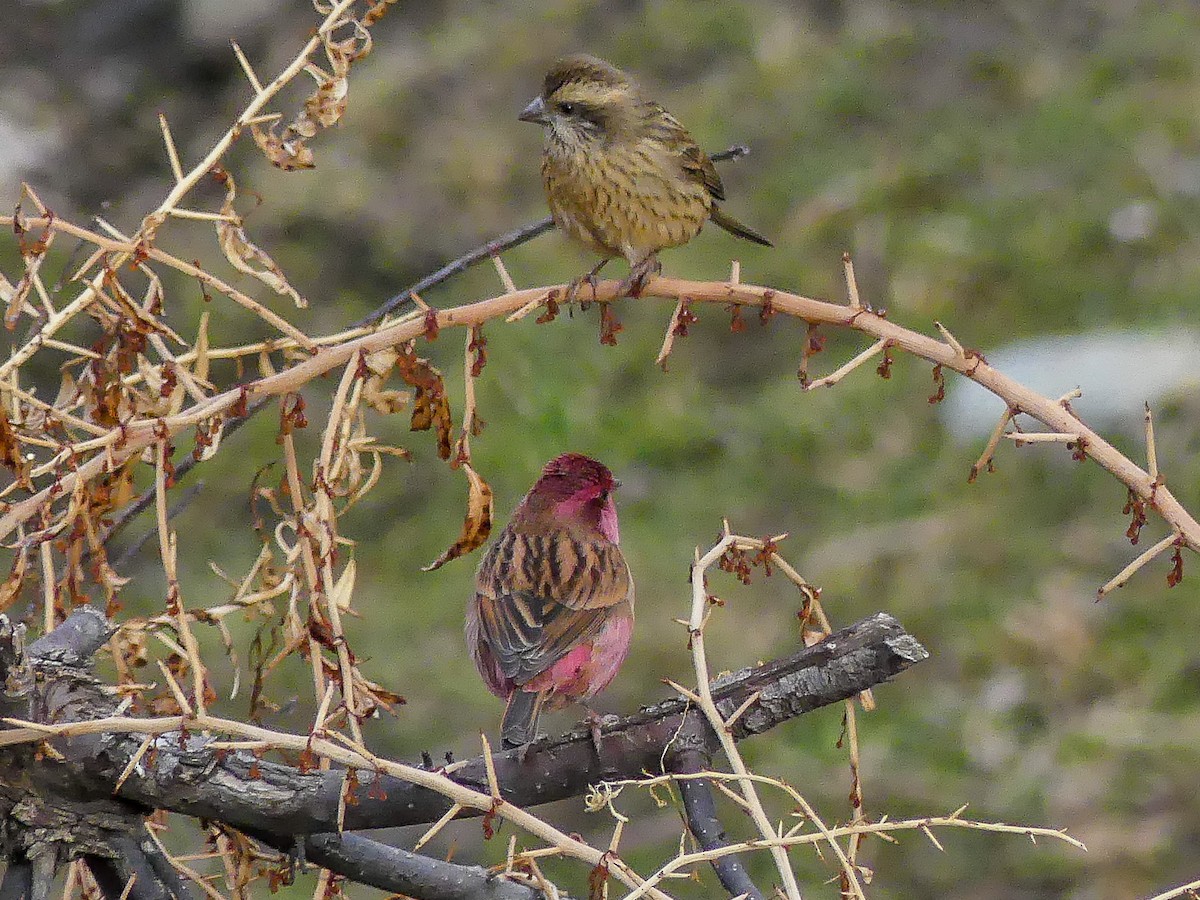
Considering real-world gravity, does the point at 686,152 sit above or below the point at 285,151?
below

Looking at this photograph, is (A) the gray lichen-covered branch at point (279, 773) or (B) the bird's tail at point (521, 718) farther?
Answer: (B) the bird's tail at point (521, 718)

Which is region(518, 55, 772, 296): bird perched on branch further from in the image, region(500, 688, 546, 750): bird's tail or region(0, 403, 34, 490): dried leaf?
region(0, 403, 34, 490): dried leaf

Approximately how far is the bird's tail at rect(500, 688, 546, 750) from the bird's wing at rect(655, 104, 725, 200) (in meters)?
1.76

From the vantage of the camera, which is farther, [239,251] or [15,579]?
[239,251]

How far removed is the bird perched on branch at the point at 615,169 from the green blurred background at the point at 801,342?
2282mm

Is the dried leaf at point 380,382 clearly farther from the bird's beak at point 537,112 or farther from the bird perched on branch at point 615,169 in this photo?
the bird's beak at point 537,112

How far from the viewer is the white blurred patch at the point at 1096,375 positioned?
24.7 feet

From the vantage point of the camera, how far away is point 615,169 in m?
4.59

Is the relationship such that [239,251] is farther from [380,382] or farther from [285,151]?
[380,382]

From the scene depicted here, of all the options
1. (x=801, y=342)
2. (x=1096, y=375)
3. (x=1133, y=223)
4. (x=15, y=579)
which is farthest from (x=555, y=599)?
(x=1133, y=223)

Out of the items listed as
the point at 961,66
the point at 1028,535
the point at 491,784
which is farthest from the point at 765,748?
the point at 961,66

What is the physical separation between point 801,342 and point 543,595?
494 centimetres

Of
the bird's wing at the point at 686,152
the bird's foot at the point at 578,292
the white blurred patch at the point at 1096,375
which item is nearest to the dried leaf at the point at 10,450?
the bird's foot at the point at 578,292

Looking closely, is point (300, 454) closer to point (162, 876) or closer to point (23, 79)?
point (23, 79)
